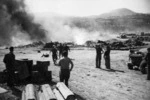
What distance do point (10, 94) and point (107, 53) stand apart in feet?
30.7

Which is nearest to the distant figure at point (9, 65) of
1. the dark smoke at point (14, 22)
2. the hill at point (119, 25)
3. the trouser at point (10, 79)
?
the trouser at point (10, 79)

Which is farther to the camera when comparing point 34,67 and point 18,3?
point 18,3

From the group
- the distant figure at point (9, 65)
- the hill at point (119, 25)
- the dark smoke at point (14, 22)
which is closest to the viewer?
the distant figure at point (9, 65)

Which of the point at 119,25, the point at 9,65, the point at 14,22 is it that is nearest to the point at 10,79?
the point at 9,65

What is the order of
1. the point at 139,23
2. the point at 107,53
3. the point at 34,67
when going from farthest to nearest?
1. the point at 139,23
2. the point at 107,53
3. the point at 34,67

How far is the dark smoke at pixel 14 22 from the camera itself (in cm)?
6112

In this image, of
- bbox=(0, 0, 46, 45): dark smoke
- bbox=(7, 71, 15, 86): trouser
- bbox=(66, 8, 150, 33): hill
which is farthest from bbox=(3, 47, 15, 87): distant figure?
bbox=(66, 8, 150, 33): hill

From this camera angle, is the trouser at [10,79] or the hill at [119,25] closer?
the trouser at [10,79]

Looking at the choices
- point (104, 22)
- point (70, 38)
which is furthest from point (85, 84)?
point (104, 22)

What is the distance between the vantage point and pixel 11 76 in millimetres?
10047

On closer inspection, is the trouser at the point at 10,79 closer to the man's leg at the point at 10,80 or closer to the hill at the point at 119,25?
the man's leg at the point at 10,80

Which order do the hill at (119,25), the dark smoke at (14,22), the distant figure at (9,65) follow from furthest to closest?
the hill at (119,25), the dark smoke at (14,22), the distant figure at (9,65)

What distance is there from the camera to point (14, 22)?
208ft

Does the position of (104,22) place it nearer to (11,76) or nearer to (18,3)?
(18,3)
